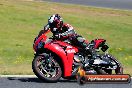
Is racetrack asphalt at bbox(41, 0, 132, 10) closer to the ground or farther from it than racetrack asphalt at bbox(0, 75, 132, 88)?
farther from it

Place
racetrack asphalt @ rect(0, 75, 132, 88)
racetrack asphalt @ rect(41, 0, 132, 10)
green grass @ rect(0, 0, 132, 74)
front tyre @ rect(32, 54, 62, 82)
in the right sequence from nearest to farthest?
racetrack asphalt @ rect(0, 75, 132, 88) → front tyre @ rect(32, 54, 62, 82) → green grass @ rect(0, 0, 132, 74) → racetrack asphalt @ rect(41, 0, 132, 10)

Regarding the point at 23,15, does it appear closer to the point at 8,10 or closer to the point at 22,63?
the point at 8,10

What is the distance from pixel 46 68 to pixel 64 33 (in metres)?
0.86

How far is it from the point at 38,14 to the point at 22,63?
1021 centimetres

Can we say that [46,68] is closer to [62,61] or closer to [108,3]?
[62,61]

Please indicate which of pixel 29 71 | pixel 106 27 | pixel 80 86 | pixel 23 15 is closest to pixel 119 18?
pixel 106 27

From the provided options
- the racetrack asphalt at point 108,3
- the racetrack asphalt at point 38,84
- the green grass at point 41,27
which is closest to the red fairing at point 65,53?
the racetrack asphalt at point 38,84

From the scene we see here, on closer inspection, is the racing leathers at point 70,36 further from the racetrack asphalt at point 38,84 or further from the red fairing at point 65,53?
the racetrack asphalt at point 38,84

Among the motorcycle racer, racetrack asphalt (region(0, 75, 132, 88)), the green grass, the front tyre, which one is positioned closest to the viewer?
racetrack asphalt (region(0, 75, 132, 88))

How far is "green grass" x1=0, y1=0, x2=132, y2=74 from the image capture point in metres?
16.2

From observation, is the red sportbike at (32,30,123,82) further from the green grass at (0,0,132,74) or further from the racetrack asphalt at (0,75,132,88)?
the green grass at (0,0,132,74)

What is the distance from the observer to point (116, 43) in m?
20.3

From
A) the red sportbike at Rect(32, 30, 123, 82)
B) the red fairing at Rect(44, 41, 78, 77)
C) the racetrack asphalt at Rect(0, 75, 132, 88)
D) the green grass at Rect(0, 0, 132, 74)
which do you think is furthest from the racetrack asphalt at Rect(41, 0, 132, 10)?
the racetrack asphalt at Rect(0, 75, 132, 88)

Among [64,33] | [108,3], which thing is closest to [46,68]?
[64,33]
